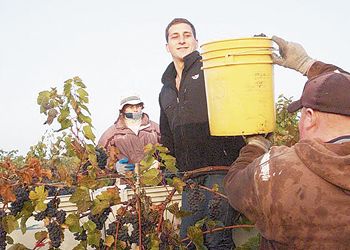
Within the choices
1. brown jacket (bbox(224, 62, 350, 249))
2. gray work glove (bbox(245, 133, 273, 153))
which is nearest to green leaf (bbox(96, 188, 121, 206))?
gray work glove (bbox(245, 133, 273, 153))

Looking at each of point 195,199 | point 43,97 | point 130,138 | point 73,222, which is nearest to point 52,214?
point 73,222

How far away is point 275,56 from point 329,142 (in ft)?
2.90

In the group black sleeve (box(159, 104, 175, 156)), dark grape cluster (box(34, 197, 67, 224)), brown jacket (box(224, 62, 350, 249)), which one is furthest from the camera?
black sleeve (box(159, 104, 175, 156))

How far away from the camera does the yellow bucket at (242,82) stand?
2.83 metres

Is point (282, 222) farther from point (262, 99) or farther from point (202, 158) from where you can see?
point (202, 158)

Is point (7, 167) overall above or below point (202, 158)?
above

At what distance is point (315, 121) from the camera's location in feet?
7.27

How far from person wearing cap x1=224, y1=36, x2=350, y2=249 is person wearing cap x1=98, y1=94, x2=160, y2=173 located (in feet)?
12.0

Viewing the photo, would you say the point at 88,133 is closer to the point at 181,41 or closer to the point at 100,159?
the point at 100,159

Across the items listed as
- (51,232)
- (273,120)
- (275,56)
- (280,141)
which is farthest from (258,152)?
A: (280,141)

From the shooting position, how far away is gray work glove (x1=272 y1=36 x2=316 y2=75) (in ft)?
9.18

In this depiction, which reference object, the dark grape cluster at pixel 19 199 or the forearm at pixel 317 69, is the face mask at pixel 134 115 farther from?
the forearm at pixel 317 69

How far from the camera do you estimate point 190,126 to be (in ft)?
12.3

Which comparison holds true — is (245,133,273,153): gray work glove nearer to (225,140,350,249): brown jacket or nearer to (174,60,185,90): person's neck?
(225,140,350,249): brown jacket
